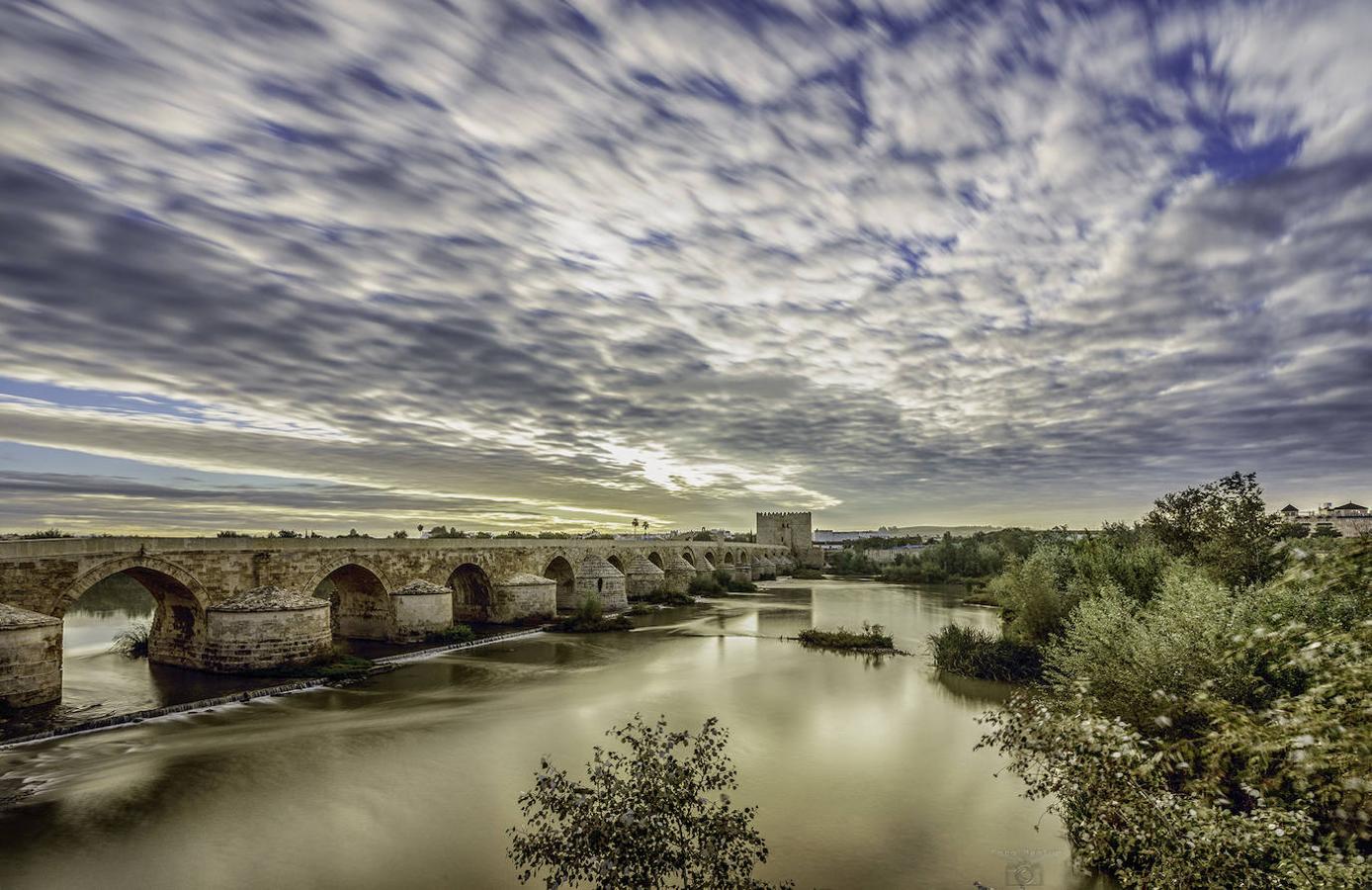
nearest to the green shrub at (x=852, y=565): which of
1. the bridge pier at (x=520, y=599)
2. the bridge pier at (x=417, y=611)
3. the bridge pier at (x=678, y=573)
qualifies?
the bridge pier at (x=678, y=573)

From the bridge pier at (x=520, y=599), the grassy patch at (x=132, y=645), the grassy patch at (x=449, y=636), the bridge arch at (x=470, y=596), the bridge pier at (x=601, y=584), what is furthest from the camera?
the bridge pier at (x=601, y=584)

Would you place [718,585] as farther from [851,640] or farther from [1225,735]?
[1225,735]

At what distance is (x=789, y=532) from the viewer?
9325cm

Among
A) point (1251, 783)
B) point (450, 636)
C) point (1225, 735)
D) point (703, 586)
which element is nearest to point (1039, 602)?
point (1251, 783)

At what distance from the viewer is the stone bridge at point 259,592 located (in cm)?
1535

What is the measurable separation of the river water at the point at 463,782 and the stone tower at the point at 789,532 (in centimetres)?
7073

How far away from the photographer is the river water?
8.27m

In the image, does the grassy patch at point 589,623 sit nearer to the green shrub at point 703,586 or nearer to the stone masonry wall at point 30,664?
the stone masonry wall at point 30,664

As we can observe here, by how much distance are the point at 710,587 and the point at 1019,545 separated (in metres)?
38.9

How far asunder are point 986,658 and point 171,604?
24.6 m

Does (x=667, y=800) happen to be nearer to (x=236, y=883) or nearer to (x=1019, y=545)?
(x=236, y=883)

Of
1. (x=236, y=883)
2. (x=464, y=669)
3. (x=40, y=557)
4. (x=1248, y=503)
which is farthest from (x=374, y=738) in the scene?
(x=1248, y=503)

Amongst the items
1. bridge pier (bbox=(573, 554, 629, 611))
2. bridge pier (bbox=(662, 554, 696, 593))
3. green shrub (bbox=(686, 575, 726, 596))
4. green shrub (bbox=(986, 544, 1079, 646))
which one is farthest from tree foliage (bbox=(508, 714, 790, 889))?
green shrub (bbox=(686, 575, 726, 596))

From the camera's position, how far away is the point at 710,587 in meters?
51.7
